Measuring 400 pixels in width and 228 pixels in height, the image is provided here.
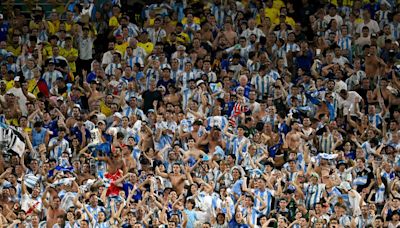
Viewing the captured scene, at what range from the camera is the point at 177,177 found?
2812 cm

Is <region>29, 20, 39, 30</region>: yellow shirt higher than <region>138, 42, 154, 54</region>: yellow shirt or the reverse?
higher

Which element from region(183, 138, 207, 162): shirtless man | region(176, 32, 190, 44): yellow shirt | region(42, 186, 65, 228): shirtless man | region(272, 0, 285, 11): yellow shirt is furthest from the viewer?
region(272, 0, 285, 11): yellow shirt

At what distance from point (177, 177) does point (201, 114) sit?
7.30ft

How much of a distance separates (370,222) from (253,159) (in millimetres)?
2741

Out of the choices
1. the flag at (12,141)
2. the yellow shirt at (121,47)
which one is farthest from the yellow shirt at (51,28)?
the flag at (12,141)

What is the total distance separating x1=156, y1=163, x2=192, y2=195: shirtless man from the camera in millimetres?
28031

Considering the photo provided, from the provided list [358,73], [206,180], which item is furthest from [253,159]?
[358,73]

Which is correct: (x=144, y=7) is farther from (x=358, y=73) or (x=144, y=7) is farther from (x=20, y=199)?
(x=20, y=199)

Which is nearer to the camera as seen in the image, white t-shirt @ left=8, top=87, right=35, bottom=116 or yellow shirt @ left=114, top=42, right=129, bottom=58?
white t-shirt @ left=8, top=87, right=35, bottom=116

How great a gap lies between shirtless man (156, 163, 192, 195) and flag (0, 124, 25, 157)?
2763 millimetres

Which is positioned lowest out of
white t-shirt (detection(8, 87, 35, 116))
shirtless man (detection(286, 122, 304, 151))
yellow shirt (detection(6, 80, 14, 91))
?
shirtless man (detection(286, 122, 304, 151))

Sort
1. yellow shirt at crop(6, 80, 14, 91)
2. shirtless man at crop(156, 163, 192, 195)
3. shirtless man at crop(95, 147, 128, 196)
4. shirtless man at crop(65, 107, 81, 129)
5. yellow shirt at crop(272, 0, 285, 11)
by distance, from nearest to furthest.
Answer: shirtless man at crop(156, 163, 192, 195), shirtless man at crop(95, 147, 128, 196), shirtless man at crop(65, 107, 81, 129), yellow shirt at crop(6, 80, 14, 91), yellow shirt at crop(272, 0, 285, 11)

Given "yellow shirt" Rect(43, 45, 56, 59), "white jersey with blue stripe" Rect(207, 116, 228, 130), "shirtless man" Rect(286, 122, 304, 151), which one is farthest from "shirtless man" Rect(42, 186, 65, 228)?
"yellow shirt" Rect(43, 45, 56, 59)

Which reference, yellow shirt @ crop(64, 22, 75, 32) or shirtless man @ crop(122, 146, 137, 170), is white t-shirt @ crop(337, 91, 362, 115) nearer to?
shirtless man @ crop(122, 146, 137, 170)
